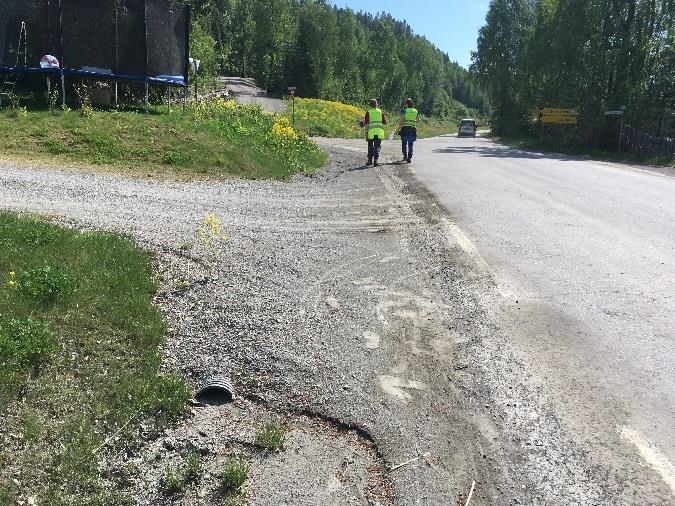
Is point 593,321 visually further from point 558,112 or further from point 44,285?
point 558,112

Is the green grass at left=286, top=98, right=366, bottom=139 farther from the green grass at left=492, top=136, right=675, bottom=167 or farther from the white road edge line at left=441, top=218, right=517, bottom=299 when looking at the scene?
the white road edge line at left=441, top=218, right=517, bottom=299

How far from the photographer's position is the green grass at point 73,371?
2.99 m

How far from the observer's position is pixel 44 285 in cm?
457

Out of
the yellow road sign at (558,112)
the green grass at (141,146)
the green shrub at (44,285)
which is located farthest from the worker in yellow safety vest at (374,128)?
the yellow road sign at (558,112)

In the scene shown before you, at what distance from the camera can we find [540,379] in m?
4.04

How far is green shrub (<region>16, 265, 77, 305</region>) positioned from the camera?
4.48 meters

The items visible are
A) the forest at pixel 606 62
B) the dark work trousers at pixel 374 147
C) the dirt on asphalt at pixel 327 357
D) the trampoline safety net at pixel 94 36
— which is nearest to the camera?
the dirt on asphalt at pixel 327 357

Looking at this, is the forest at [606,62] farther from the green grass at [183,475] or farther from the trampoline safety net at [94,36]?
the green grass at [183,475]

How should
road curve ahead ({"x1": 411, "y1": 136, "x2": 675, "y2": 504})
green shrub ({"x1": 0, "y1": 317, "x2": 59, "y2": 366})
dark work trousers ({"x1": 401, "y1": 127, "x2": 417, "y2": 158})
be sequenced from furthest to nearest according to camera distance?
dark work trousers ({"x1": 401, "y1": 127, "x2": 417, "y2": 158})
green shrub ({"x1": 0, "y1": 317, "x2": 59, "y2": 366})
road curve ahead ({"x1": 411, "y1": 136, "x2": 675, "y2": 504})

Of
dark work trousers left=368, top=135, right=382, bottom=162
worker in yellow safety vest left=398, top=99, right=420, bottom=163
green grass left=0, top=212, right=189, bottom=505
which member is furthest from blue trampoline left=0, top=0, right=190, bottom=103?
green grass left=0, top=212, right=189, bottom=505

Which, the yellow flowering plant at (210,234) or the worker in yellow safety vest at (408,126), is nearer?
the yellow flowering plant at (210,234)

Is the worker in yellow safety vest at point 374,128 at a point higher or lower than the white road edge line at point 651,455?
higher

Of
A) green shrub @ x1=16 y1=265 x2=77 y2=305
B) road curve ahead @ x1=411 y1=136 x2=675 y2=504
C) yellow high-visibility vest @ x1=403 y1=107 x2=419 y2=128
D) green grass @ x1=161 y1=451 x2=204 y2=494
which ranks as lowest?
green grass @ x1=161 y1=451 x2=204 y2=494

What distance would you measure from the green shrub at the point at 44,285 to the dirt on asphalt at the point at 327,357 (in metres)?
0.82
